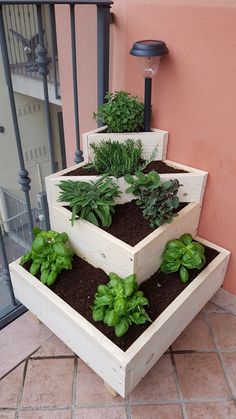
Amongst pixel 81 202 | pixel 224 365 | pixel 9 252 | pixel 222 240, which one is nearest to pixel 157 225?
pixel 81 202

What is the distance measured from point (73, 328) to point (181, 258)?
53 cm

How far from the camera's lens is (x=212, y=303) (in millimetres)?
1745

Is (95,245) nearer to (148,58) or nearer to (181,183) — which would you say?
(181,183)

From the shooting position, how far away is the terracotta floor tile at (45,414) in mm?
1271

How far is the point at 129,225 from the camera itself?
1.41m

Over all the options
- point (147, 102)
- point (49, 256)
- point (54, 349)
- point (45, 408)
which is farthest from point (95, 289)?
point (147, 102)

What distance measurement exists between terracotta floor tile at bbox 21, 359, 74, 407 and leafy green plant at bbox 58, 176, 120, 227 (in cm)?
62

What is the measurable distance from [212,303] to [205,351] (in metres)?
0.30

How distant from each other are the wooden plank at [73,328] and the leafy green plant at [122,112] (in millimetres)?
788

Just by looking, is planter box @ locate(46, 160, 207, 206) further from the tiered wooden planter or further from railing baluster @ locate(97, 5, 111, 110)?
railing baluster @ locate(97, 5, 111, 110)

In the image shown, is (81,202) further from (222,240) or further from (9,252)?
(9,252)

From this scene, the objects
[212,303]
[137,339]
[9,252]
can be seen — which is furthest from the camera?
[9,252]

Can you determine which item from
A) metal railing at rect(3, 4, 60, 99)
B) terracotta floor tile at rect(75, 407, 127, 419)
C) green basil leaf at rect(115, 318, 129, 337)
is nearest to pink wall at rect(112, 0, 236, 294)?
green basil leaf at rect(115, 318, 129, 337)

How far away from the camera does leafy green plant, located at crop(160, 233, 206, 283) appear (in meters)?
1.41
